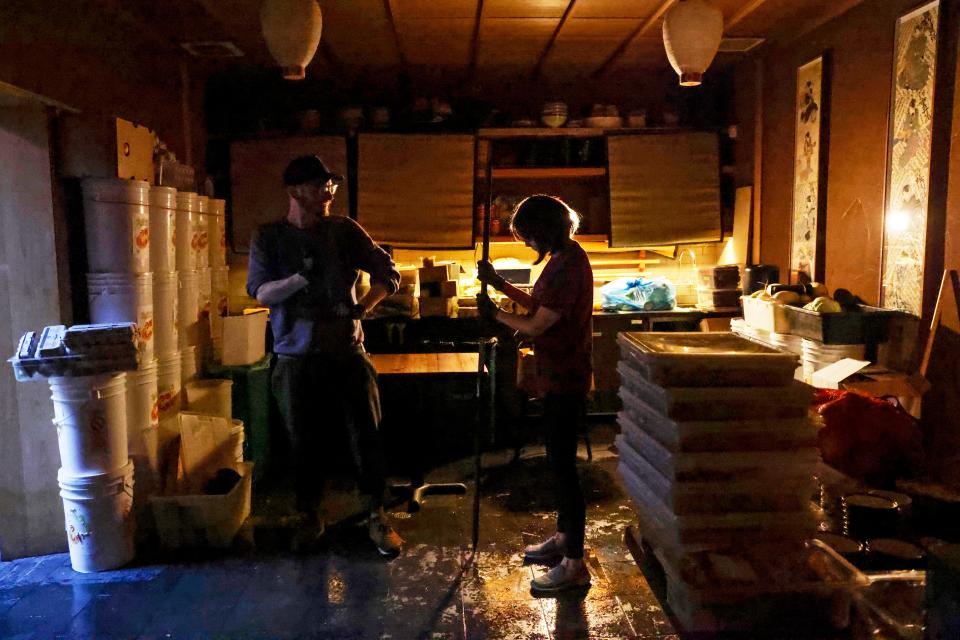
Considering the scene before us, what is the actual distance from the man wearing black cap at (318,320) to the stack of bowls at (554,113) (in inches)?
130

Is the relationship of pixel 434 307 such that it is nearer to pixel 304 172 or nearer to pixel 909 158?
pixel 304 172

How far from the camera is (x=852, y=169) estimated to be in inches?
197

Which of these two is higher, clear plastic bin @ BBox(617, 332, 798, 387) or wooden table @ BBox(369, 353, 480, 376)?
clear plastic bin @ BBox(617, 332, 798, 387)

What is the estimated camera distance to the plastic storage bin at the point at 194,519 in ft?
12.2

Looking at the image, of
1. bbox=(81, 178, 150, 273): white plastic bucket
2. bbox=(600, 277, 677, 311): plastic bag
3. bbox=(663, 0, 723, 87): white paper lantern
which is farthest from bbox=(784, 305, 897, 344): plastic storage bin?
bbox=(81, 178, 150, 273): white plastic bucket

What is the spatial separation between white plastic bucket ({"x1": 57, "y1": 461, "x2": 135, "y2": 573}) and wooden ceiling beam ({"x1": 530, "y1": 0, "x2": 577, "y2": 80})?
13.3ft

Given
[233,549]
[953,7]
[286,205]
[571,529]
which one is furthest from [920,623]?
[286,205]

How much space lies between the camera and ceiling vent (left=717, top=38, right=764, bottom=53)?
19.1 feet

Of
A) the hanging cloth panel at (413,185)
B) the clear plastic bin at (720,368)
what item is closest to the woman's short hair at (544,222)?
the clear plastic bin at (720,368)

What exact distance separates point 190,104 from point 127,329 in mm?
3225

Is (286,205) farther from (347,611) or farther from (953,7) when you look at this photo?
(953,7)

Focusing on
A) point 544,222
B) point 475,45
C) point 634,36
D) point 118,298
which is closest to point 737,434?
A: point 544,222

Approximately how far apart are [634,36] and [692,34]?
2.00m

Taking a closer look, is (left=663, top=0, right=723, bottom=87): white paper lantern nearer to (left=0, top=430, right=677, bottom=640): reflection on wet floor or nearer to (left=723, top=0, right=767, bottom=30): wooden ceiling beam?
(left=723, top=0, right=767, bottom=30): wooden ceiling beam
